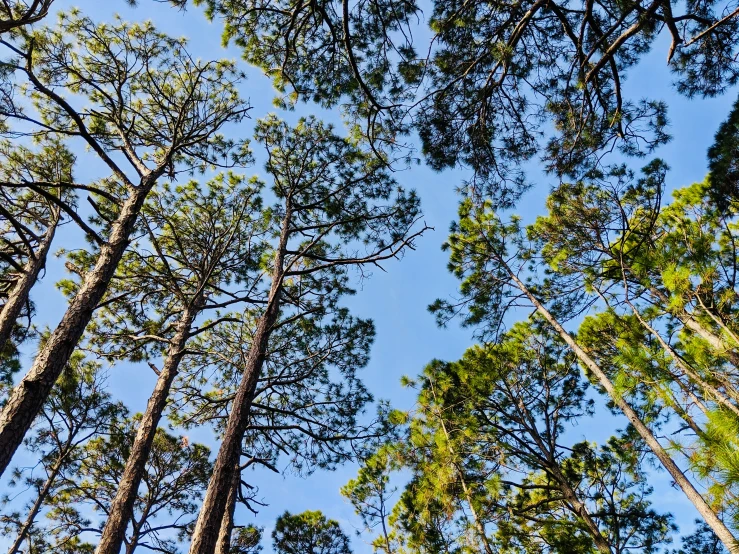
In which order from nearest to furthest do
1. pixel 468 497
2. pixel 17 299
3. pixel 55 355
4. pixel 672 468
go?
1. pixel 55 355
2. pixel 672 468
3. pixel 468 497
4. pixel 17 299

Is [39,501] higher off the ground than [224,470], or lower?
higher

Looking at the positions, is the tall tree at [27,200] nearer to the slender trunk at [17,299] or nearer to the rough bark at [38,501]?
the slender trunk at [17,299]

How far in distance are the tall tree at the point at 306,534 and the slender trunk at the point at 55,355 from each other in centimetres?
818

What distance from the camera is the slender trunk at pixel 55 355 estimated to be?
2961 millimetres

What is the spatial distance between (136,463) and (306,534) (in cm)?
644

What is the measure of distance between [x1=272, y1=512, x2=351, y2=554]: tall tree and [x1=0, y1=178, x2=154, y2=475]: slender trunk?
8.18m

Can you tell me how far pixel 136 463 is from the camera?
16.5 feet

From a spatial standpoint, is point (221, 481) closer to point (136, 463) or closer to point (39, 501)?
point (136, 463)

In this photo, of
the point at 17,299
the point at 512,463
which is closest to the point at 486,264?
the point at 512,463

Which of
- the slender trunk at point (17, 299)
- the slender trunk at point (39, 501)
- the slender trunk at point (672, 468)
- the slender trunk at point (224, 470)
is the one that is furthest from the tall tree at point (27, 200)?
the slender trunk at point (672, 468)

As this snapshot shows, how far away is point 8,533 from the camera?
29.2 feet

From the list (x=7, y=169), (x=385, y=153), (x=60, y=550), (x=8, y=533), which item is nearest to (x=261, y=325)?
(x=385, y=153)

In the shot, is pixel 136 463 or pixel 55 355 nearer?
pixel 55 355

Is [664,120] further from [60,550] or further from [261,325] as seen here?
[60,550]
